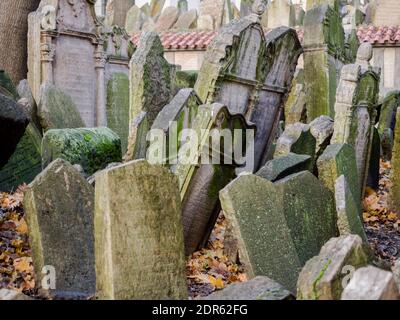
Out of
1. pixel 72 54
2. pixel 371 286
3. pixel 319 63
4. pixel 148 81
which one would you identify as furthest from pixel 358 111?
pixel 371 286

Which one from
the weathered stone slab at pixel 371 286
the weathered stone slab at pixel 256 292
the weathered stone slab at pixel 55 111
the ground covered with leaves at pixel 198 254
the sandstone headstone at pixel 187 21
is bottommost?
the ground covered with leaves at pixel 198 254

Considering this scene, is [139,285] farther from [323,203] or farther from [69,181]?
[323,203]

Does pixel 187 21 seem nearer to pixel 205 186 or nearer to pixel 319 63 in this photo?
pixel 319 63

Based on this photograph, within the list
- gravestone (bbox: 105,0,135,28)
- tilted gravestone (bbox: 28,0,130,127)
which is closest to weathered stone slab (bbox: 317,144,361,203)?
tilted gravestone (bbox: 28,0,130,127)

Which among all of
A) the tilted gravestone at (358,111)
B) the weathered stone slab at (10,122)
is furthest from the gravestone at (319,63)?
the weathered stone slab at (10,122)

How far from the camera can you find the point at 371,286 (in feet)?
10.2

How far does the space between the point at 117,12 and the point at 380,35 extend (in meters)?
11.8

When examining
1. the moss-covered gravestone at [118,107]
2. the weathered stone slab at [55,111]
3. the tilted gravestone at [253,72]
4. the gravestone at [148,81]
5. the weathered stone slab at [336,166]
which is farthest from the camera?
the moss-covered gravestone at [118,107]

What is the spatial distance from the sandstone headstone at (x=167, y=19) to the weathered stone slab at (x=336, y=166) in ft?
65.0

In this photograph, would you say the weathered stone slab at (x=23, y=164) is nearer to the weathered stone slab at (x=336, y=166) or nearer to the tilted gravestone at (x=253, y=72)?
the tilted gravestone at (x=253, y=72)

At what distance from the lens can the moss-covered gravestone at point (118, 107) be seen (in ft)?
36.6

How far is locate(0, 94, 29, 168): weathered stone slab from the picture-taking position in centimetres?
552
